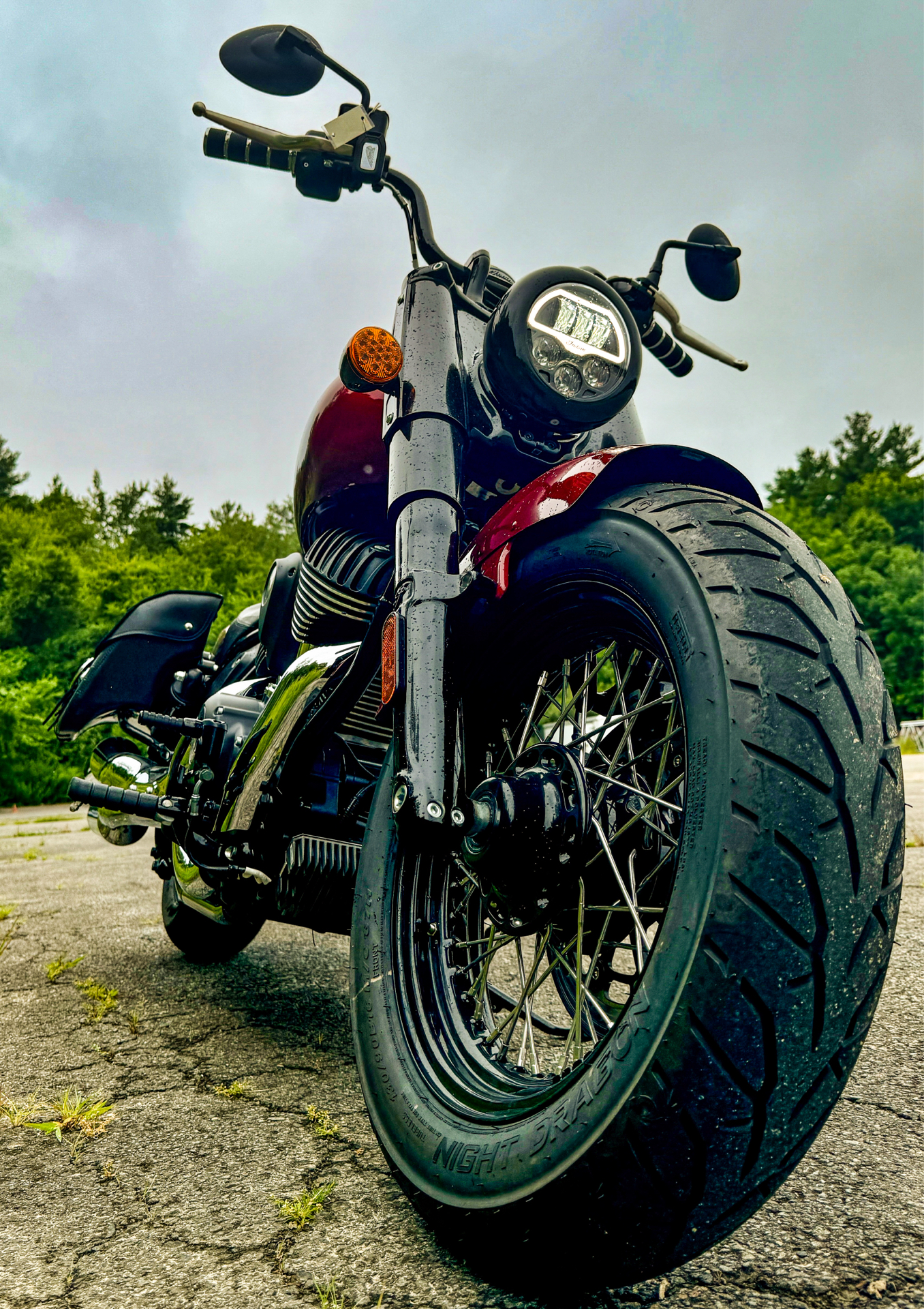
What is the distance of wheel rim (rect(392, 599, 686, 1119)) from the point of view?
47.5 inches

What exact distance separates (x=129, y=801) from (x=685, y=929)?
6.38ft

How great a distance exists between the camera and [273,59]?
5.47 feet

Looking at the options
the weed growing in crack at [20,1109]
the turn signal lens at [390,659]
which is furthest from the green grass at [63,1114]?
Answer: the turn signal lens at [390,659]

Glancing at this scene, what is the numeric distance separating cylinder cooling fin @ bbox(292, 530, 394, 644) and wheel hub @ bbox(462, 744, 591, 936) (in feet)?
2.78

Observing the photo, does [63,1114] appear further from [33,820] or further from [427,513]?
[33,820]

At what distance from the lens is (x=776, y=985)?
0.83 m

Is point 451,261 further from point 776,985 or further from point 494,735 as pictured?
point 776,985

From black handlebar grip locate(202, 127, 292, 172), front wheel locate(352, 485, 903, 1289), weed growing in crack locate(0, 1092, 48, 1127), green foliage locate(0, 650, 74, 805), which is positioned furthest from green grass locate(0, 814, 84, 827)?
front wheel locate(352, 485, 903, 1289)

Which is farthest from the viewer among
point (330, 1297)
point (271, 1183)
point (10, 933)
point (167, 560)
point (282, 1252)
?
point (167, 560)

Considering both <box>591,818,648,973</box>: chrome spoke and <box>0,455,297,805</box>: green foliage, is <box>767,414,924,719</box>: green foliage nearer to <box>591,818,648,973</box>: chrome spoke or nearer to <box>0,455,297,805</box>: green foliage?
<box>0,455,297,805</box>: green foliage

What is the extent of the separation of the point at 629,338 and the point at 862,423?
51467 mm

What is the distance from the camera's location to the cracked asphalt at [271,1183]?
1.02m

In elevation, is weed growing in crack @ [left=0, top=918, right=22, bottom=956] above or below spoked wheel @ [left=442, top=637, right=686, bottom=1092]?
below

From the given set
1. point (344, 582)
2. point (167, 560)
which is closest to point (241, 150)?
point (344, 582)
